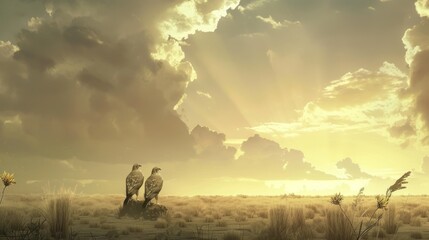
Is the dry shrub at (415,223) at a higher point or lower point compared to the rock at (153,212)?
lower

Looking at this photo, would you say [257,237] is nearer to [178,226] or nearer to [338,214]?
[338,214]

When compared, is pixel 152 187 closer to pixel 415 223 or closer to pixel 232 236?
pixel 232 236

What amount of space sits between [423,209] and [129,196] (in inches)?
617

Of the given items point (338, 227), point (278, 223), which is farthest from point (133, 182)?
point (338, 227)

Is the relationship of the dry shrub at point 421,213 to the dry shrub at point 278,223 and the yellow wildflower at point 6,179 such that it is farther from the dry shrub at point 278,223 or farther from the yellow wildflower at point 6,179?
the yellow wildflower at point 6,179

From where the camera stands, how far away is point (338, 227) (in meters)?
10.0

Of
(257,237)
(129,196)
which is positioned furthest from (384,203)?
(129,196)

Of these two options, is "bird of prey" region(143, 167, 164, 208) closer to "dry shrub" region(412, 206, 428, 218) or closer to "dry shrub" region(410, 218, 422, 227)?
"dry shrub" region(410, 218, 422, 227)

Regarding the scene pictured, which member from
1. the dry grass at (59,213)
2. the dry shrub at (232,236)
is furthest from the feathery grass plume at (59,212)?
the dry shrub at (232,236)

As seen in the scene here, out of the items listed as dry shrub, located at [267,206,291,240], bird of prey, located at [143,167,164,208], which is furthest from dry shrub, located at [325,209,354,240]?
bird of prey, located at [143,167,164,208]

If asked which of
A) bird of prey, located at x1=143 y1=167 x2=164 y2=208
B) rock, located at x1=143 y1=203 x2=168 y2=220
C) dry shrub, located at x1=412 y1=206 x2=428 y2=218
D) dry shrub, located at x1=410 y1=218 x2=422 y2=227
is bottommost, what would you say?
dry shrub, located at x1=410 y1=218 x2=422 y2=227

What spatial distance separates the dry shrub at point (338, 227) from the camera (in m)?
9.86

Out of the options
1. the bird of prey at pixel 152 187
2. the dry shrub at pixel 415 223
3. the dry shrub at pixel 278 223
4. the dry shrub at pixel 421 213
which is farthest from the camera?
the dry shrub at pixel 421 213

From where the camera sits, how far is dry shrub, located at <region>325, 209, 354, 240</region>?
986 cm
